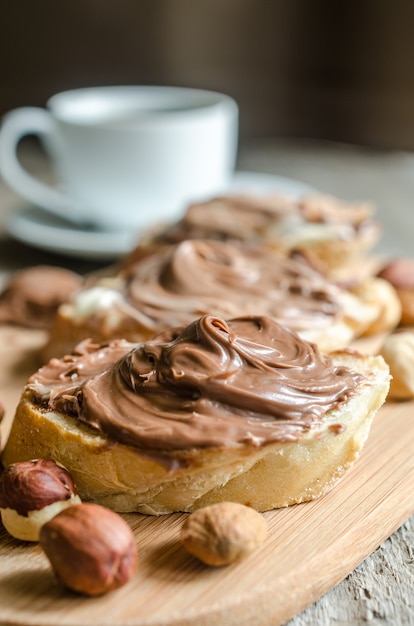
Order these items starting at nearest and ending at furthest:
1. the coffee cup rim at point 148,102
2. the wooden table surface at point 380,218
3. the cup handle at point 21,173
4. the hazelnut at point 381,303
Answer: the wooden table surface at point 380,218
the hazelnut at point 381,303
the cup handle at point 21,173
the coffee cup rim at point 148,102

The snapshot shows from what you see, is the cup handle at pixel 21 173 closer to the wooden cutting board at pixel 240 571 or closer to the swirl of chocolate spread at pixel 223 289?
the swirl of chocolate spread at pixel 223 289

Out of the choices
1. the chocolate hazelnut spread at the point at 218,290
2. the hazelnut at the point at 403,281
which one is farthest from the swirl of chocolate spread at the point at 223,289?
the hazelnut at the point at 403,281

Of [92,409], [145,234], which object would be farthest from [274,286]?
[92,409]

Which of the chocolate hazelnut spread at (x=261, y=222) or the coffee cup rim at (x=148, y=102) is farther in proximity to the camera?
the coffee cup rim at (x=148, y=102)

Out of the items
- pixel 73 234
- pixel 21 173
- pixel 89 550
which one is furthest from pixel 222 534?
pixel 21 173

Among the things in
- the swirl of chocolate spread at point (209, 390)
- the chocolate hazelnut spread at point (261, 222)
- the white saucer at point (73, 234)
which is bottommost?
the white saucer at point (73, 234)

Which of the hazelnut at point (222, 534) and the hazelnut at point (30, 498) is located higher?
the hazelnut at point (222, 534)

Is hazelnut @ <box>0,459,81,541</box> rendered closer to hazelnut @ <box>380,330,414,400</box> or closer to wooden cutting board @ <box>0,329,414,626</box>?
wooden cutting board @ <box>0,329,414,626</box>
